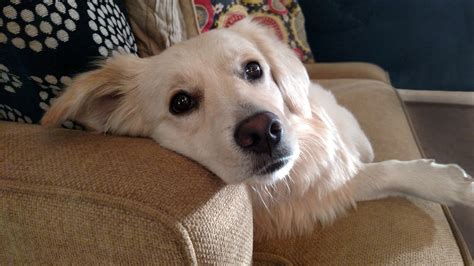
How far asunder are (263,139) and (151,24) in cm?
74

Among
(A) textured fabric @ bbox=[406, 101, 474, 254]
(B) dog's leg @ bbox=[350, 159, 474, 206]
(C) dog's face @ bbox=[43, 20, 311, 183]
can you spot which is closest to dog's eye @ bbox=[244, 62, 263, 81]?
(C) dog's face @ bbox=[43, 20, 311, 183]

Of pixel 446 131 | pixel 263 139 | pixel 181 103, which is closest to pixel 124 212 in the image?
pixel 263 139

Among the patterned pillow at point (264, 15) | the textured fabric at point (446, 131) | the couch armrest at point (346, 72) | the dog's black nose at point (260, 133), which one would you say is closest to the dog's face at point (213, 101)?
the dog's black nose at point (260, 133)

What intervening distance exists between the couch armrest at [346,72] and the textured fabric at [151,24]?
960 mm

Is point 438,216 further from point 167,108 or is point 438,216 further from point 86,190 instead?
point 86,190

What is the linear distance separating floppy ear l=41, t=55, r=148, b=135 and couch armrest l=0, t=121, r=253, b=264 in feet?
0.65

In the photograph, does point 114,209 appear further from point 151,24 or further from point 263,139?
point 151,24

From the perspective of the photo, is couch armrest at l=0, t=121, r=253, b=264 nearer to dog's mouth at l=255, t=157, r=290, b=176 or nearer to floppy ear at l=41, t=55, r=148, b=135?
dog's mouth at l=255, t=157, r=290, b=176

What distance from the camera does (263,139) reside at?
2.67 feet

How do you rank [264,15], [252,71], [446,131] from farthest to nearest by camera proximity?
[446,131] < [264,15] < [252,71]

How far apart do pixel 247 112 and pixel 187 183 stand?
233mm

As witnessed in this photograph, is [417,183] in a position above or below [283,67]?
below

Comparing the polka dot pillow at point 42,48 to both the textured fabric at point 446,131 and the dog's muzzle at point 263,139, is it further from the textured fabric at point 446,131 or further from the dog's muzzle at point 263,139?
the textured fabric at point 446,131

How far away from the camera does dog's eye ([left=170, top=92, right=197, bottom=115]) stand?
1.00m
